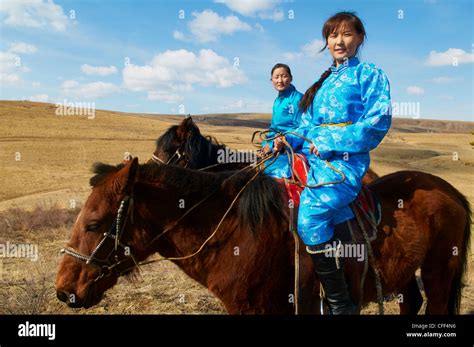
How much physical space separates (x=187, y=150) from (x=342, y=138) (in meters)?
3.84

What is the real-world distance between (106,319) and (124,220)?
978 millimetres

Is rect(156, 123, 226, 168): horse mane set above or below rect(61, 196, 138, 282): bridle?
above

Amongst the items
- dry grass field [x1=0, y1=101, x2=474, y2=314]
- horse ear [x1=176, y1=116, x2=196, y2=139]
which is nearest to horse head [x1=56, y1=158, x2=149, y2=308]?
dry grass field [x1=0, y1=101, x2=474, y2=314]

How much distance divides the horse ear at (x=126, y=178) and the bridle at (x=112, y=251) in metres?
0.07

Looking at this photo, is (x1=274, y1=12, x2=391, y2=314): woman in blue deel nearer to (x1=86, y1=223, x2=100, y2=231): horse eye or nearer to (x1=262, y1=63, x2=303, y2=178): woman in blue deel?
(x1=86, y1=223, x2=100, y2=231): horse eye

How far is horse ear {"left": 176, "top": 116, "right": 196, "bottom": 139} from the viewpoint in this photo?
6379mm

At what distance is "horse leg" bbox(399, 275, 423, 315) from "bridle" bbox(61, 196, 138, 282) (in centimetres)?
342

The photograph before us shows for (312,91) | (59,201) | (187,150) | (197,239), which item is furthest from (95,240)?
(59,201)

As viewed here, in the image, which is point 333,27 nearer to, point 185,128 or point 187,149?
point 187,149

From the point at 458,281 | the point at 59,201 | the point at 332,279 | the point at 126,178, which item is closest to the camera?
the point at 126,178
